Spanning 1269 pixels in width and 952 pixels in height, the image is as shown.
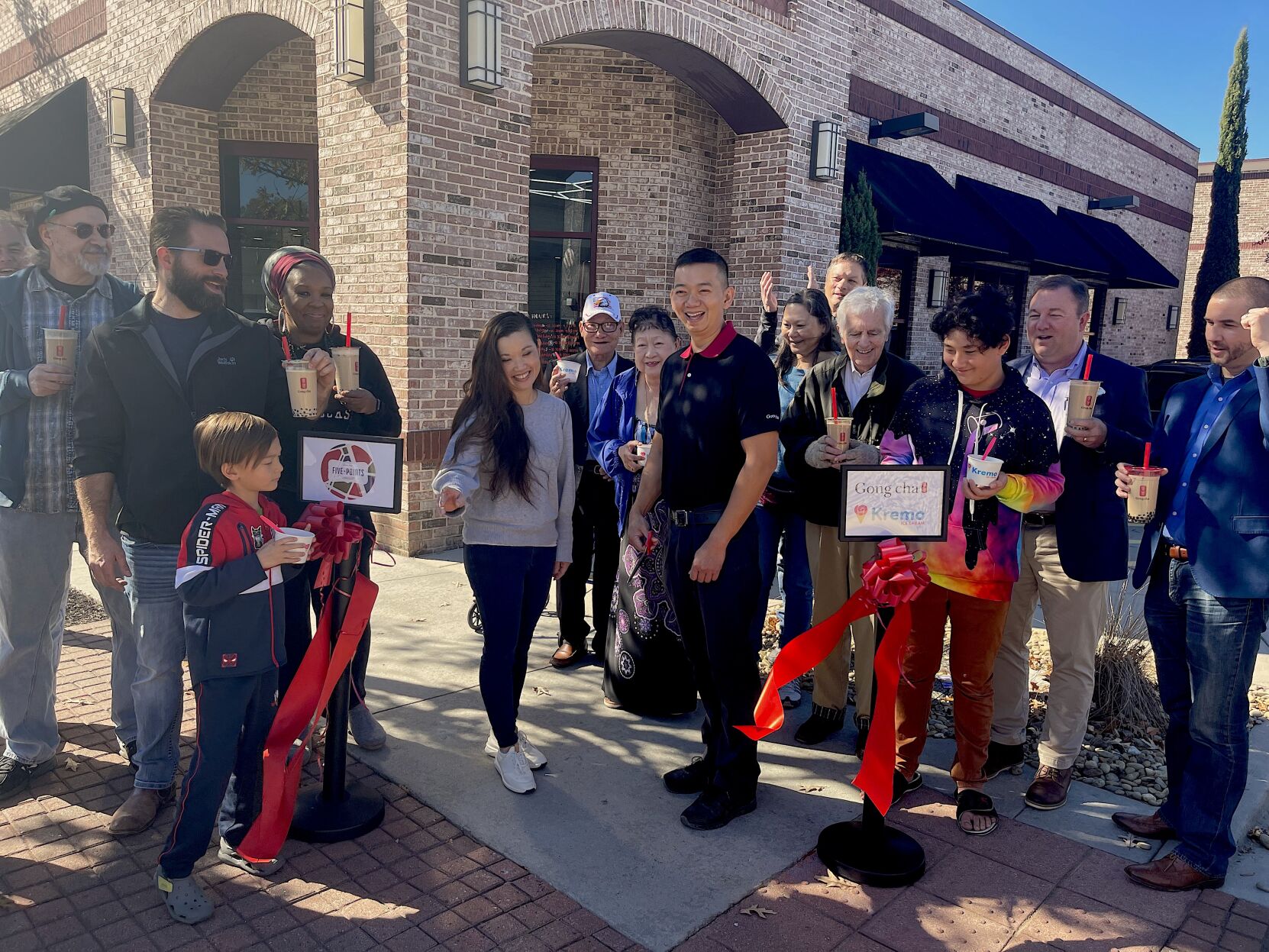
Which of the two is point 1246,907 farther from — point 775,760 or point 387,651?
point 387,651

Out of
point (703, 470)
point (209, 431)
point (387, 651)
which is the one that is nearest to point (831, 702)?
point (703, 470)

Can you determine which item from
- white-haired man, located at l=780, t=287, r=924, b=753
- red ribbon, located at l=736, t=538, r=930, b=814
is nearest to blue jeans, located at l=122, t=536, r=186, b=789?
red ribbon, located at l=736, t=538, r=930, b=814

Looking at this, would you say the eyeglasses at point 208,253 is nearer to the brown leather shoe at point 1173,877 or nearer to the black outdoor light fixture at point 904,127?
the brown leather shoe at point 1173,877

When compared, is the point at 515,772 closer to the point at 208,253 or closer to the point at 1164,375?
the point at 208,253

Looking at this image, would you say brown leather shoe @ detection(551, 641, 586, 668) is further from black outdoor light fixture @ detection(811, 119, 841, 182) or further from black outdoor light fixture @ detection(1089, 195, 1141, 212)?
black outdoor light fixture @ detection(1089, 195, 1141, 212)

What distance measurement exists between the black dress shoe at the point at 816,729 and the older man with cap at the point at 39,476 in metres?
3.03

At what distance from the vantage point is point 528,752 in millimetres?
3904

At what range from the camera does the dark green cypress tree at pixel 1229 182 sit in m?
22.4

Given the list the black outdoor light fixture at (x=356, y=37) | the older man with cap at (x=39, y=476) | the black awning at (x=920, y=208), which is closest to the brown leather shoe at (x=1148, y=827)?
the older man with cap at (x=39, y=476)

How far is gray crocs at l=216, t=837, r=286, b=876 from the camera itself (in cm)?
301

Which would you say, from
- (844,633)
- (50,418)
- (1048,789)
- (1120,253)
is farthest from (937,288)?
(50,418)

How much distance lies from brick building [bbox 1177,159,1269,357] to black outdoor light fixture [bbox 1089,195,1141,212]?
11.6m

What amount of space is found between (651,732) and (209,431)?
8.26 ft

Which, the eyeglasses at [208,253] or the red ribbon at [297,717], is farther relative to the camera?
the eyeglasses at [208,253]
